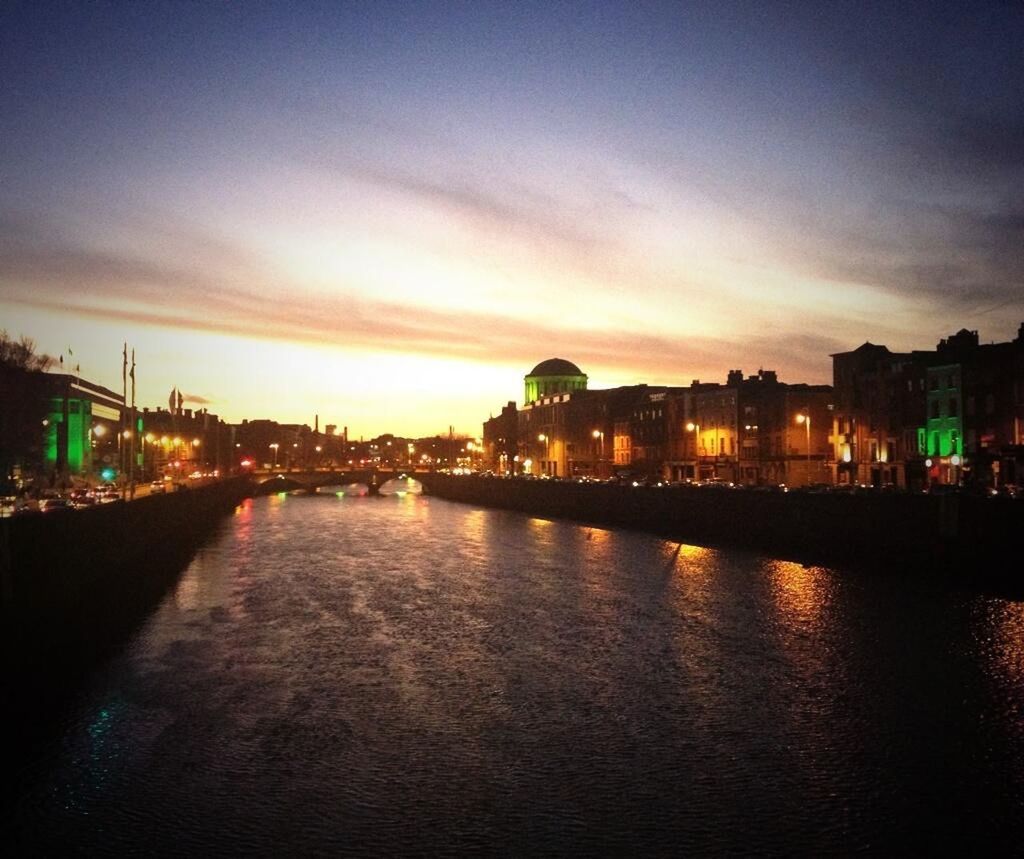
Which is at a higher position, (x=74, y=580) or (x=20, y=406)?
(x=20, y=406)

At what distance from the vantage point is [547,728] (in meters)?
25.0

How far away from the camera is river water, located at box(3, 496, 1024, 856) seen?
1852 cm

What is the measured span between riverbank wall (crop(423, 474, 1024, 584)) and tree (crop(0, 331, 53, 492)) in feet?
174

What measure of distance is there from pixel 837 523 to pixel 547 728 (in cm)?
4174

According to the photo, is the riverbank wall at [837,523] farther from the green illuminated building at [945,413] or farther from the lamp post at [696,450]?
the lamp post at [696,450]

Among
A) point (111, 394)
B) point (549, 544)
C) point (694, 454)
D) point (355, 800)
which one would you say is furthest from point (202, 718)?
point (111, 394)

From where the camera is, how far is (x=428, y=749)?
23188 millimetres

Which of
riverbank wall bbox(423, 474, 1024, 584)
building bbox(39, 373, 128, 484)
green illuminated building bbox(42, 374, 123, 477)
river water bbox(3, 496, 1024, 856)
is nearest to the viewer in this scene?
river water bbox(3, 496, 1024, 856)

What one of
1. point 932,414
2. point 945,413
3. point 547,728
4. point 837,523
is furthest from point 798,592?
point 932,414

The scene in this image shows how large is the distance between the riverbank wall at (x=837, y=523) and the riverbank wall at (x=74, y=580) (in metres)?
36.9

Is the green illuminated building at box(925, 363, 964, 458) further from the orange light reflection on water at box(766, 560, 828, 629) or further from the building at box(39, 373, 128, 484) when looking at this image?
the building at box(39, 373, 128, 484)

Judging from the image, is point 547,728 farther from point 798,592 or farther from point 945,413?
point 945,413

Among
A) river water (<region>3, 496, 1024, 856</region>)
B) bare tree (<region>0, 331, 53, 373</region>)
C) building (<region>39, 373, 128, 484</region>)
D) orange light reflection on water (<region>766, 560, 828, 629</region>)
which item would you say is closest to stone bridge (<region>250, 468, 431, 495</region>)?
building (<region>39, 373, 128, 484</region>)

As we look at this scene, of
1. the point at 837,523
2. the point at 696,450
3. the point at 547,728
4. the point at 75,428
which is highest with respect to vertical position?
the point at 75,428
